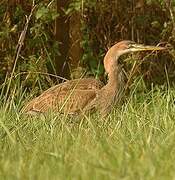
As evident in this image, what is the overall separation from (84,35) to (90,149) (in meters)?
6.36

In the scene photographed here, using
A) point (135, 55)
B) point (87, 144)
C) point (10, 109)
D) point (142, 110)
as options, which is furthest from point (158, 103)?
point (135, 55)

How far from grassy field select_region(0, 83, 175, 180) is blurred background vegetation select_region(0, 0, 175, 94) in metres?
3.71

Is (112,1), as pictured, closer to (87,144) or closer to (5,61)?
(5,61)

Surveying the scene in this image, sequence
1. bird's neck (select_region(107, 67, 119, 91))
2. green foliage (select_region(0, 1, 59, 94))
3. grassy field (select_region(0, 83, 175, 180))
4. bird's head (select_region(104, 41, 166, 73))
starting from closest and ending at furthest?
grassy field (select_region(0, 83, 175, 180)) < bird's neck (select_region(107, 67, 119, 91)) < bird's head (select_region(104, 41, 166, 73)) < green foliage (select_region(0, 1, 59, 94))

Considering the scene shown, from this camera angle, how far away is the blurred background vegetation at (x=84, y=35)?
10.6m

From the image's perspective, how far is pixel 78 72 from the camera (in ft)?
34.6

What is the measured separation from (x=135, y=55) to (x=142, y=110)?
3.32 m

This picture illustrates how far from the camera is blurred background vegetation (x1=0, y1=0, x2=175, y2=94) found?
10617 mm

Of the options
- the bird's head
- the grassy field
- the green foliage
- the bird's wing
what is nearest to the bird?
the bird's wing

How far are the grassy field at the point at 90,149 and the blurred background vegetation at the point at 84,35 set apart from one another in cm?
371

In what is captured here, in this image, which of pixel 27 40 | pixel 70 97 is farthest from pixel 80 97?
pixel 27 40

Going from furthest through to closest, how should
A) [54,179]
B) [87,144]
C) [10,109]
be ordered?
[10,109] < [87,144] < [54,179]

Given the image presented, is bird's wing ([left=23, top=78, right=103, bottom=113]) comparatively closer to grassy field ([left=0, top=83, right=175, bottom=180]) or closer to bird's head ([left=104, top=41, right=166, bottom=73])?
bird's head ([left=104, top=41, right=166, bottom=73])

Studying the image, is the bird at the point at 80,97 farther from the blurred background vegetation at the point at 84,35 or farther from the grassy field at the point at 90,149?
the blurred background vegetation at the point at 84,35
